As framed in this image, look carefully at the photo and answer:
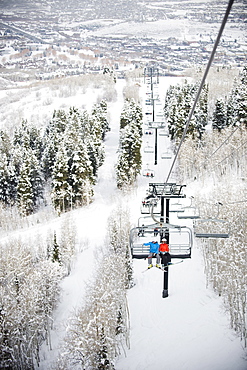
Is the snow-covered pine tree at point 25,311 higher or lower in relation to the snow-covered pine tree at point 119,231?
lower

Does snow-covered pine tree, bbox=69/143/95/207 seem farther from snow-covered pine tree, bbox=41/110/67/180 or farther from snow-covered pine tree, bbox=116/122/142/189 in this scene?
snow-covered pine tree, bbox=41/110/67/180

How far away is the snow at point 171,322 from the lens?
64.3 feet

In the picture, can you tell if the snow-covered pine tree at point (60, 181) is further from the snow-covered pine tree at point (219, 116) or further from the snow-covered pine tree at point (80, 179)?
the snow-covered pine tree at point (219, 116)

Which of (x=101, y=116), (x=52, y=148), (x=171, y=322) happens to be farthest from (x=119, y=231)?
(x=101, y=116)

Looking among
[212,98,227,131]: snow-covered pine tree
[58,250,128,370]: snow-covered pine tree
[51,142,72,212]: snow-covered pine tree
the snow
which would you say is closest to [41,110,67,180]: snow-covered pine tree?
[51,142,72,212]: snow-covered pine tree

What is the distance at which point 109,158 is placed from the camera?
54781 millimetres

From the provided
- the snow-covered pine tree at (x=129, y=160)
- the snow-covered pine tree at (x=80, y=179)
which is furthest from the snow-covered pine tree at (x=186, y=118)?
the snow-covered pine tree at (x=80, y=179)

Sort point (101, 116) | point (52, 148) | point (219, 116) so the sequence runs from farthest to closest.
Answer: point (101, 116) < point (219, 116) < point (52, 148)

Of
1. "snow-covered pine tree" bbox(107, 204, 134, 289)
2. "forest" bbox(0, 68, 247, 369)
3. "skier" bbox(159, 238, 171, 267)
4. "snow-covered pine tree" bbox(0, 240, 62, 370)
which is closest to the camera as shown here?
"skier" bbox(159, 238, 171, 267)

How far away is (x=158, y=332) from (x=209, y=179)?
2234 cm

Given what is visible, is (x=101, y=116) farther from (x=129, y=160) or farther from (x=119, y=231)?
(x=119, y=231)

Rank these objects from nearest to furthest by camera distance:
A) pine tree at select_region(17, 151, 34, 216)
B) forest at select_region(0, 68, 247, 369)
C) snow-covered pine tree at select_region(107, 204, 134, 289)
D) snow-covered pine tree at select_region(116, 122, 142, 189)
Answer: forest at select_region(0, 68, 247, 369) < snow-covered pine tree at select_region(107, 204, 134, 289) < pine tree at select_region(17, 151, 34, 216) < snow-covered pine tree at select_region(116, 122, 142, 189)

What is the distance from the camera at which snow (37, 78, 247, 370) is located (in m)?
19.6

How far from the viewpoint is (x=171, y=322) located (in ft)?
71.7
